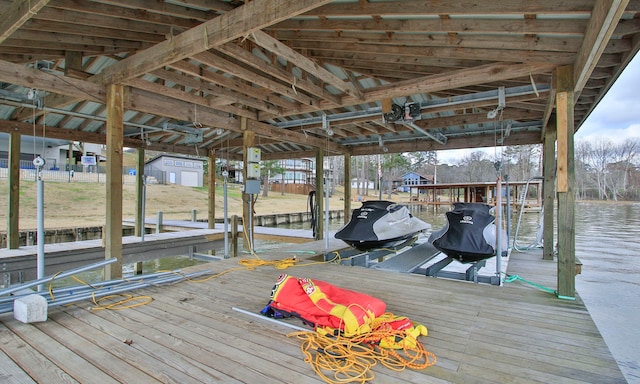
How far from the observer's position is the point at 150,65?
139 inches

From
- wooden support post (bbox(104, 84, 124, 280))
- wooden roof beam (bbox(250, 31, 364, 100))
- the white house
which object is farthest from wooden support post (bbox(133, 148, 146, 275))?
the white house

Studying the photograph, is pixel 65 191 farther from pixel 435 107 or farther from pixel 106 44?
pixel 435 107

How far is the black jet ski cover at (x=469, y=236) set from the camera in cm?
402

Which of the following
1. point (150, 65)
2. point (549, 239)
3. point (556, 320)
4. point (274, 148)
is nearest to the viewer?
point (556, 320)

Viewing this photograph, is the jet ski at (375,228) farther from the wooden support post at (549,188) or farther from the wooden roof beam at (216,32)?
the wooden roof beam at (216,32)

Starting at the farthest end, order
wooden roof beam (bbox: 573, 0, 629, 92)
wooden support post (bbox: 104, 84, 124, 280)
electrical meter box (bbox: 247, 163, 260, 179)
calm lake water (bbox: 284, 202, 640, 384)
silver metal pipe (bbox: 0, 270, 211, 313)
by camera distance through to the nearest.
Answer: electrical meter box (bbox: 247, 163, 260, 179)
wooden support post (bbox: 104, 84, 124, 280)
calm lake water (bbox: 284, 202, 640, 384)
silver metal pipe (bbox: 0, 270, 211, 313)
wooden roof beam (bbox: 573, 0, 629, 92)

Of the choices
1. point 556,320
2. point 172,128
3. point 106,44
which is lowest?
point 556,320

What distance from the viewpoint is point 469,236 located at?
4.12 metres

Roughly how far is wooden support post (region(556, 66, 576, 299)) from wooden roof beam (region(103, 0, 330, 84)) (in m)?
2.63

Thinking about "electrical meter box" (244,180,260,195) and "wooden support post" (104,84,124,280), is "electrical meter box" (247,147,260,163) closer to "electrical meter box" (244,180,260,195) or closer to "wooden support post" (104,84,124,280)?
"electrical meter box" (244,180,260,195)

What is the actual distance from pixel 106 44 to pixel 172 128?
278cm

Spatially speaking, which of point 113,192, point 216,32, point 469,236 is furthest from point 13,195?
point 469,236

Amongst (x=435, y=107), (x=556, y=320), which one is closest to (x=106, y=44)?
(x=435, y=107)

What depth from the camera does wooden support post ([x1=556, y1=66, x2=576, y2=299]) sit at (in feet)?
10.4
